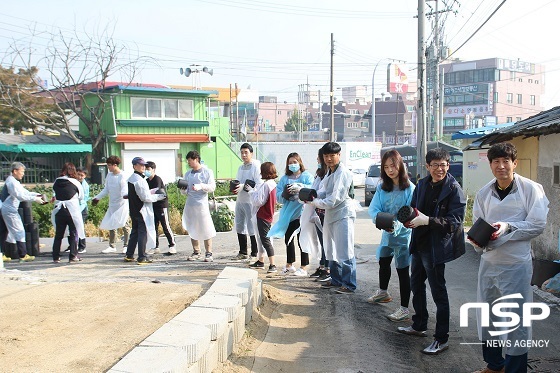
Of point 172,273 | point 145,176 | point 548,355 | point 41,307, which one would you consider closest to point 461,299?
point 548,355

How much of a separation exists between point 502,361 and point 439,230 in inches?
46.9

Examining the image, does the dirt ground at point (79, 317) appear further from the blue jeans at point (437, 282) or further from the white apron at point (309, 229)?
the blue jeans at point (437, 282)

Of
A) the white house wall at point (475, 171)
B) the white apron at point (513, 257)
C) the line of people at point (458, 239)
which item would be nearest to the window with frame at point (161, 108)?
the white house wall at point (475, 171)

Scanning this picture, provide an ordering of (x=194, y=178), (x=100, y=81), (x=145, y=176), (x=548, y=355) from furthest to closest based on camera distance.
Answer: (x=100, y=81) < (x=145, y=176) < (x=194, y=178) < (x=548, y=355)

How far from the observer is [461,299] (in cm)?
741

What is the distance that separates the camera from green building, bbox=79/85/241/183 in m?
29.5

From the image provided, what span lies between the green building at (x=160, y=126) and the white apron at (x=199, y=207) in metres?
20.9

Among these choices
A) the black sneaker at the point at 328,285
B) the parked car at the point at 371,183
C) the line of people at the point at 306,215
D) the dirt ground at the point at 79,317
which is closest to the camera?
the dirt ground at the point at 79,317

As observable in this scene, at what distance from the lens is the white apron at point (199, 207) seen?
9.51 meters

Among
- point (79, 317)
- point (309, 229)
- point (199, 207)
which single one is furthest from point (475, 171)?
point (79, 317)

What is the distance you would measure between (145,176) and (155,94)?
21.3m

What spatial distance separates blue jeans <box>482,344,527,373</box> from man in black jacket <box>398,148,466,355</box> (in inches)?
23.7

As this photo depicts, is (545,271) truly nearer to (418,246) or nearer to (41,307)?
(418,246)

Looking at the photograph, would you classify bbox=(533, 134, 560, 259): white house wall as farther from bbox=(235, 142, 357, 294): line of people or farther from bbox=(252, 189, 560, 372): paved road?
bbox=(235, 142, 357, 294): line of people
